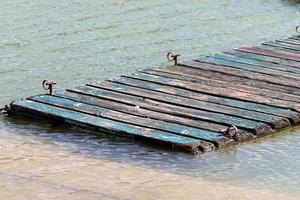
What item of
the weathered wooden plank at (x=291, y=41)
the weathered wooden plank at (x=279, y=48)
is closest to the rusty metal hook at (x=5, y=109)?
the weathered wooden plank at (x=279, y=48)

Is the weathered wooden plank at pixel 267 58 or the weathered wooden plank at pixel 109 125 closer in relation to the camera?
the weathered wooden plank at pixel 109 125

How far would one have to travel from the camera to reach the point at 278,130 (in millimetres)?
10484

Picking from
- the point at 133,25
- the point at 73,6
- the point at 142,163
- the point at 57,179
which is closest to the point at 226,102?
the point at 142,163

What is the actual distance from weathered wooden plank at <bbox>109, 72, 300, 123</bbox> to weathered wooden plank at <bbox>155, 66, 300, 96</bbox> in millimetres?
723

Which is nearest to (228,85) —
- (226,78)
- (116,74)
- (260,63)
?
(226,78)

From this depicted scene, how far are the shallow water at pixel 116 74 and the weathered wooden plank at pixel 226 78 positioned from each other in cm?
107

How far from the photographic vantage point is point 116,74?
521 inches

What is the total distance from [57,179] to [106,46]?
6.15 meters

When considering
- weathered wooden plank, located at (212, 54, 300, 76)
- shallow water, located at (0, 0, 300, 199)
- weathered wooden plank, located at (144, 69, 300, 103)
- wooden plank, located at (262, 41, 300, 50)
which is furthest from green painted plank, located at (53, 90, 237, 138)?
wooden plank, located at (262, 41, 300, 50)

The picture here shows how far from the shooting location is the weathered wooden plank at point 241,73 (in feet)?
39.9

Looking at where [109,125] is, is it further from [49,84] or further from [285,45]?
[285,45]

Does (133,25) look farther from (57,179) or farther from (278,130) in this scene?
(57,179)

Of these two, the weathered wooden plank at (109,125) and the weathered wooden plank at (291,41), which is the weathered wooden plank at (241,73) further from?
the weathered wooden plank at (109,125)

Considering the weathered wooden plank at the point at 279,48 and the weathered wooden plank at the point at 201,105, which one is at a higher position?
the weathered wooden plank at the point at 279,48
